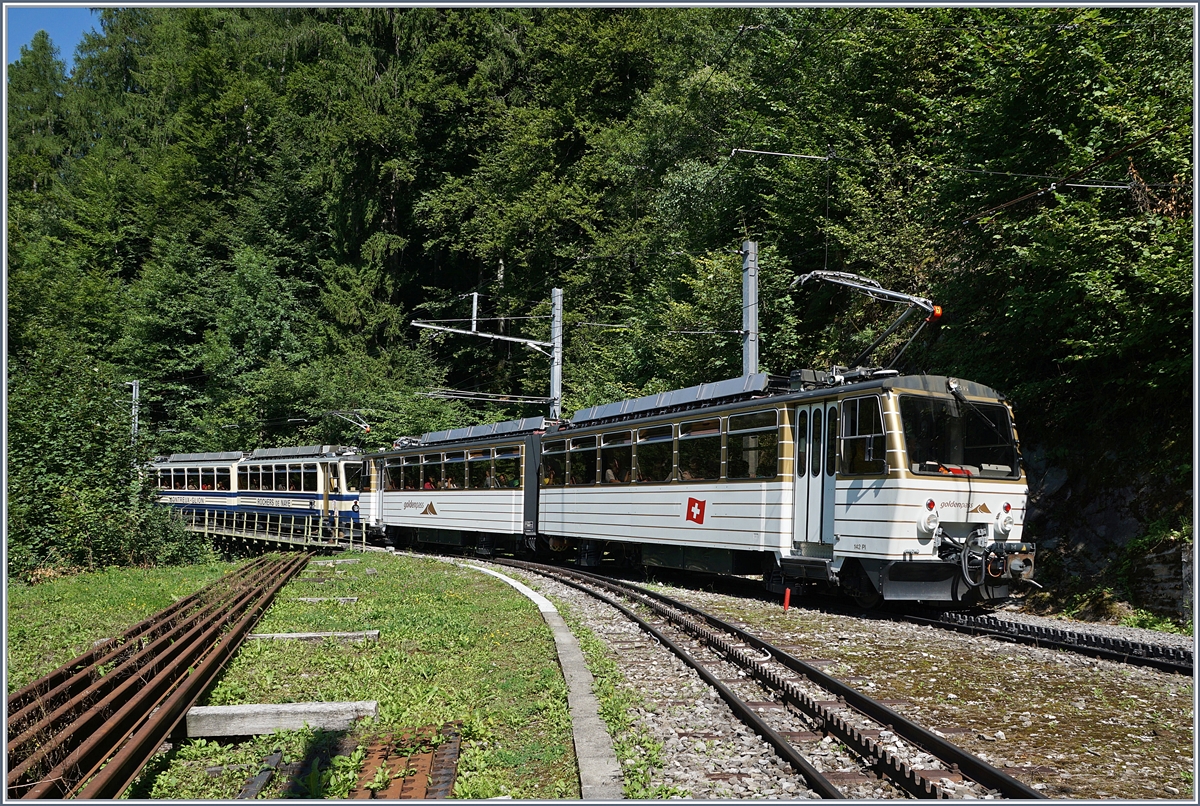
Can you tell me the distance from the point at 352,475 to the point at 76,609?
1679 cm

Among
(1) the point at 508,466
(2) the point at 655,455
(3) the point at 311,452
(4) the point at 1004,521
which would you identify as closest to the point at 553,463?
(1) the point at 508,466

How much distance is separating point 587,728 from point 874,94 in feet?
68.6

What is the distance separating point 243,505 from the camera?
120 ft

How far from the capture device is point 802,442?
1285 cm

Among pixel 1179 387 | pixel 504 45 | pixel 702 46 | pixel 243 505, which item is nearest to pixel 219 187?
pixel 504 45

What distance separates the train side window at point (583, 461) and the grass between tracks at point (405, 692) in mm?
4743

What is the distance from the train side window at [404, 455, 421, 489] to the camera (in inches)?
1038

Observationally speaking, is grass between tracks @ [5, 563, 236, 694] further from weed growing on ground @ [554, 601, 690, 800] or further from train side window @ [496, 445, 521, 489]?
train side window @ [496, 445, 521, 489]

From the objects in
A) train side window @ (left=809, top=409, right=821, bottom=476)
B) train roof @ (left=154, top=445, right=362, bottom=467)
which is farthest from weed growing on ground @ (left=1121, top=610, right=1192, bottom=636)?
train roof @ (left=154, top=445, right=362, bottom=467)

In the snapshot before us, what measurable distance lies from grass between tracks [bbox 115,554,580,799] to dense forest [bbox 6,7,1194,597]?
Answer: 8560 mm

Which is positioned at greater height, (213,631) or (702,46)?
(702,46)

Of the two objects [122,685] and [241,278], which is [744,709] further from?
[241,278]

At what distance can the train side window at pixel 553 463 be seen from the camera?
1952 centimetres

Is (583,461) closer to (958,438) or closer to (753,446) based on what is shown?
(753,446)
